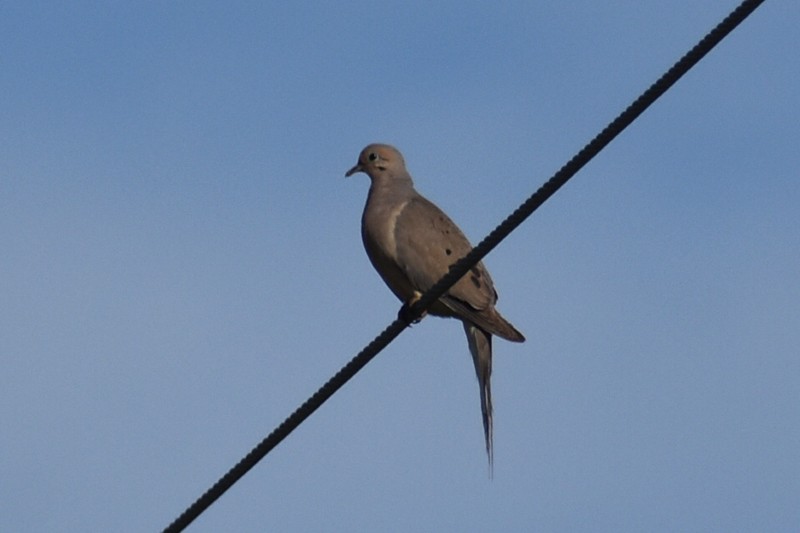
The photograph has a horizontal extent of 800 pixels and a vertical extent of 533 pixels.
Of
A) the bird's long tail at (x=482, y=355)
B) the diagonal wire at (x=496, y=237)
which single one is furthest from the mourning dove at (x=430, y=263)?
the diagonal wire at (x=496, y=237)

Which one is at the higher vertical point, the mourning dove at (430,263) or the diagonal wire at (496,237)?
the mourning dove at (430,263)

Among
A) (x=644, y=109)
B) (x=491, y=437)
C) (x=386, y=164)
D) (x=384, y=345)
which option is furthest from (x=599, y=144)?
(x=386, y=164)

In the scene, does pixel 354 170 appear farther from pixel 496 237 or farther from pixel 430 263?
pixel 496 237

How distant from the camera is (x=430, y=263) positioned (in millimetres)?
8555

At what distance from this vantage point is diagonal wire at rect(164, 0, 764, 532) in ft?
15.5

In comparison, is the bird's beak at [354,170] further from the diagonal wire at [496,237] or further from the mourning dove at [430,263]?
the diagonal wire at [496,237]

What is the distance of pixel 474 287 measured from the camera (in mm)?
8445

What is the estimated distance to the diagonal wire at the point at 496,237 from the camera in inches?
187

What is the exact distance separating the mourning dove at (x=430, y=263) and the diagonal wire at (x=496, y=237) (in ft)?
7.55

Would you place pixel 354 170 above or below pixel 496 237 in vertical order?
above

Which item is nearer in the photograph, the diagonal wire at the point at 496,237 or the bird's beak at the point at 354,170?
the diagonal wire at the point at 496,237

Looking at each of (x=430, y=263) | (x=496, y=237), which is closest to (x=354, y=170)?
(x=430, y=263)

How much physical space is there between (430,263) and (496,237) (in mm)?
3199

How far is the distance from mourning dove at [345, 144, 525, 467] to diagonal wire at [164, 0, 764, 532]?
230 cm
